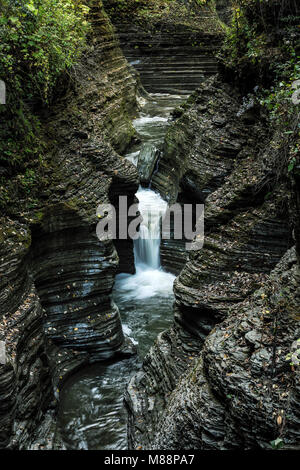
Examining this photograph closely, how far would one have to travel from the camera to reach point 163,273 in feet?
40.2

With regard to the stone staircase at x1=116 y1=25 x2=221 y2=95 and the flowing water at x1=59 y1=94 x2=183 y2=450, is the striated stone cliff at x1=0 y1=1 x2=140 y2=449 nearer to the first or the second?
the flowing water at x1=59 y1=94 x2=183 y2=450

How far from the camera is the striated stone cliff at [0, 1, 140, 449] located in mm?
6629

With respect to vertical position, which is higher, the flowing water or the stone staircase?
the stone staircase

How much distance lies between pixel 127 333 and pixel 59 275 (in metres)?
Answer: 2.51

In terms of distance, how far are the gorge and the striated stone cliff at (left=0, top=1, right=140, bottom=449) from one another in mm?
33

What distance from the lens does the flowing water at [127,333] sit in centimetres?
737

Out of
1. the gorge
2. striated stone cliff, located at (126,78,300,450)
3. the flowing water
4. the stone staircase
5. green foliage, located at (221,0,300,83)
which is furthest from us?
the stone staircase

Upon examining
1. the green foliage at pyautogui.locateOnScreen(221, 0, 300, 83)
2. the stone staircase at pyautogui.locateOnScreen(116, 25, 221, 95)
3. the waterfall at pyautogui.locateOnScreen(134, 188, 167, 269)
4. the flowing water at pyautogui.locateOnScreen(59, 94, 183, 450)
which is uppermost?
the stone staircase at pyautogui.locateOnScreen(116, 25, 221, 95)

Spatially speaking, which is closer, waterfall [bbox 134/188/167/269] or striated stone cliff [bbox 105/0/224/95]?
waterfall [bbox 134/188/167/269]

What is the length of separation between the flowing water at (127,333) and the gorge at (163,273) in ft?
0.11

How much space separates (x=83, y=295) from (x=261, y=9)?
7.37 meters

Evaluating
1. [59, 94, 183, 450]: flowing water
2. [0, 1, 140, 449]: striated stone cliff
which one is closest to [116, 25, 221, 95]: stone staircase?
[59, 94, 183, 450]: flowing water

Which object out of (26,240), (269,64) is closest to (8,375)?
(26,240)

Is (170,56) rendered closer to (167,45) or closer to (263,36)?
(167,45)
